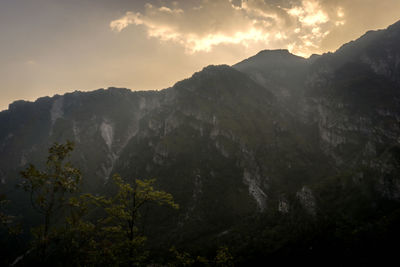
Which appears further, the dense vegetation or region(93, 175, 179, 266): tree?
region(93, 175, 179, 266): tree

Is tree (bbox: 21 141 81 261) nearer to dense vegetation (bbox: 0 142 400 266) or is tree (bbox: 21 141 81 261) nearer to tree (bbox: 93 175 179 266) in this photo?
dense vegetation (bbox: 0 142 400 266)

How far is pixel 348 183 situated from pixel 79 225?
157 meters

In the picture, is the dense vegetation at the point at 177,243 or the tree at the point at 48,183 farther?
the dense vegetation at the point at 177,243

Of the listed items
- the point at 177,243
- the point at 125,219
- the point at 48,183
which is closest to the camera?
the point at 48,183

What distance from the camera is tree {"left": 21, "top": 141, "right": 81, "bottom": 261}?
42.8 feet

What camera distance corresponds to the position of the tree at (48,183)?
1306 centimetres

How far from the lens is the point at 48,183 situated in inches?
535

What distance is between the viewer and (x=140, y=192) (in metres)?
18.1

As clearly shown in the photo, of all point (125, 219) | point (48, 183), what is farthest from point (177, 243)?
point (48, 183)

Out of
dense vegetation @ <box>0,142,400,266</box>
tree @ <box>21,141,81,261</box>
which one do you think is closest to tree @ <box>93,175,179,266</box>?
dense vegetation @ <box>0,142,400,266</box>

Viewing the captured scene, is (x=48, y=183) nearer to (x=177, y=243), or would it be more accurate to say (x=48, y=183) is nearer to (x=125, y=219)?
(x=125, y=219)

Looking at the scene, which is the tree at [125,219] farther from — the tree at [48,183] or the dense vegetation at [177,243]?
the tree at [48,183]

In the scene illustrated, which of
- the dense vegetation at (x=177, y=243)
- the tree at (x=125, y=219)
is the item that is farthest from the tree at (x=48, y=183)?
the tree at (x=125, y=219)

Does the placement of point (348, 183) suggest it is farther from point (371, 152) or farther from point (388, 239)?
point (388, 239)
